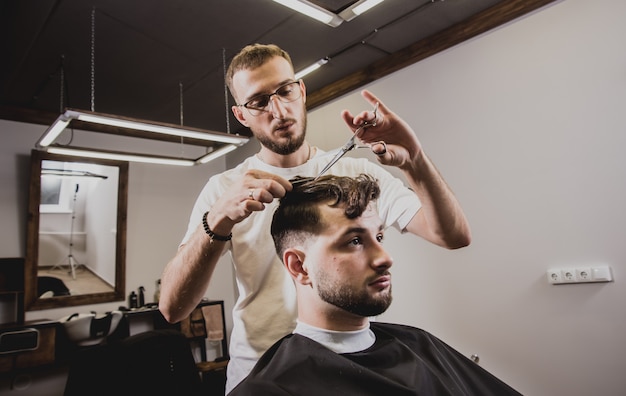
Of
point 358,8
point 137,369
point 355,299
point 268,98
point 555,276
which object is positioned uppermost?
point 358,8

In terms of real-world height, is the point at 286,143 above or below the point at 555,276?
above

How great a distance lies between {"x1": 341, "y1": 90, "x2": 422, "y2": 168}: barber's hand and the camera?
968 mm

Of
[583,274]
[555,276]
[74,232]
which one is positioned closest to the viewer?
[583,274]

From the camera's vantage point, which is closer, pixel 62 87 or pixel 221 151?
pixel 221 151

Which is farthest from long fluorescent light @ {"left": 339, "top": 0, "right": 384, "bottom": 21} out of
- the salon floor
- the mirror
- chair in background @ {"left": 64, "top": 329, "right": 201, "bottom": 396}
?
the salon floor

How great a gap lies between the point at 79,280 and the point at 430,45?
4.24 meters

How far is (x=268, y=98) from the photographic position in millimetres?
1359

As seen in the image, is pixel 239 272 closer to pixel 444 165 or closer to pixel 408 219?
pixel 408 219

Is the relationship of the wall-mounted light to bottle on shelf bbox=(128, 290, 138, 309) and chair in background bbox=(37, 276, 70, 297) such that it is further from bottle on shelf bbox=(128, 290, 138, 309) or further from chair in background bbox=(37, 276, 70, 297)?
bottle on shelf bbox=(128, 290, 138, 309)

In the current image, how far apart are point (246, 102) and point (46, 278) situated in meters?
3.90

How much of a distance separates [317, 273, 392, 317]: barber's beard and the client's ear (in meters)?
0.09

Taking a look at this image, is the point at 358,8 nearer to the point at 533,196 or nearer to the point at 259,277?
the point at 259,277

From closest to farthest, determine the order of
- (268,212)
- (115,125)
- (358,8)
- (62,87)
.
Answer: (268,212), (358,8), (115,125), (62,87)

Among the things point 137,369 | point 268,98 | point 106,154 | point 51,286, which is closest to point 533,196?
point 268,98
